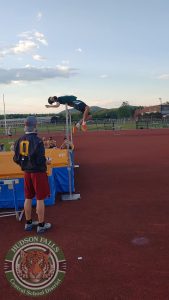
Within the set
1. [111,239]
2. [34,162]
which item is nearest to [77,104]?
[34,162]

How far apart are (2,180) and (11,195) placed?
21.8 inches

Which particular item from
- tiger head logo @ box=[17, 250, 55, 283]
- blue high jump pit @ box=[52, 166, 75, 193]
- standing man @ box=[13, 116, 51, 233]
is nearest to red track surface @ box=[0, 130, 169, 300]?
tiger head logo @ box=[17, 250, 55, 283]

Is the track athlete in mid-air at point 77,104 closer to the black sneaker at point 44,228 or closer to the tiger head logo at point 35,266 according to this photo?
the black sneaker at point 44,228

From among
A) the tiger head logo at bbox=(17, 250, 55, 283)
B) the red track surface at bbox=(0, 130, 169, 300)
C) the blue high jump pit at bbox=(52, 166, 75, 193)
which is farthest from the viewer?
the blue high jump pit at bbox=(52, 166, 75, 193)

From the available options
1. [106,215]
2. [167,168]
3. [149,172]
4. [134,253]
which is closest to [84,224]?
[106,215]

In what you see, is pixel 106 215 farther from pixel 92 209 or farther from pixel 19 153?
pixel 19 153

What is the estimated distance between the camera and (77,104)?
6.85 meters

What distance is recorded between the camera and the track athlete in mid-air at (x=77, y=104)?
655 centimetres

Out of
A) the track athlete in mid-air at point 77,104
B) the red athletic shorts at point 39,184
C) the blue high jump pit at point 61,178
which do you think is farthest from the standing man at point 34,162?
the blue high jump pit at point 61,178

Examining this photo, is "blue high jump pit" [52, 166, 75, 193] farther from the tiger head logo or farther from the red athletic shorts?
the tiger head logo

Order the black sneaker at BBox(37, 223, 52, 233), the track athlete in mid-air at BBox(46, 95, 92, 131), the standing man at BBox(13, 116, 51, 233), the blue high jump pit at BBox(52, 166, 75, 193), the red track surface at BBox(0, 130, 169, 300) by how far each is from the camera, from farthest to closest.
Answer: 1. the blue high jump pit at BBox(52, 166, 75, 193)
2. the track athlete in mid-air at BBox(46, 95, 92, 131)
3. the black sneaker at BBox(37, 223, 52, 233)
4. the standing man at BBox(13, 116, 51, 233)
5. the red track surface at BBox(0, 130, 169, 300)

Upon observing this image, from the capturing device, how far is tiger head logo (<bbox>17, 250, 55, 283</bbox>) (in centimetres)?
412

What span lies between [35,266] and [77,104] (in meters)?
3.58

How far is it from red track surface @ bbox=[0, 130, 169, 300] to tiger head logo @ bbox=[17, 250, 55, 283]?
0.77ft
